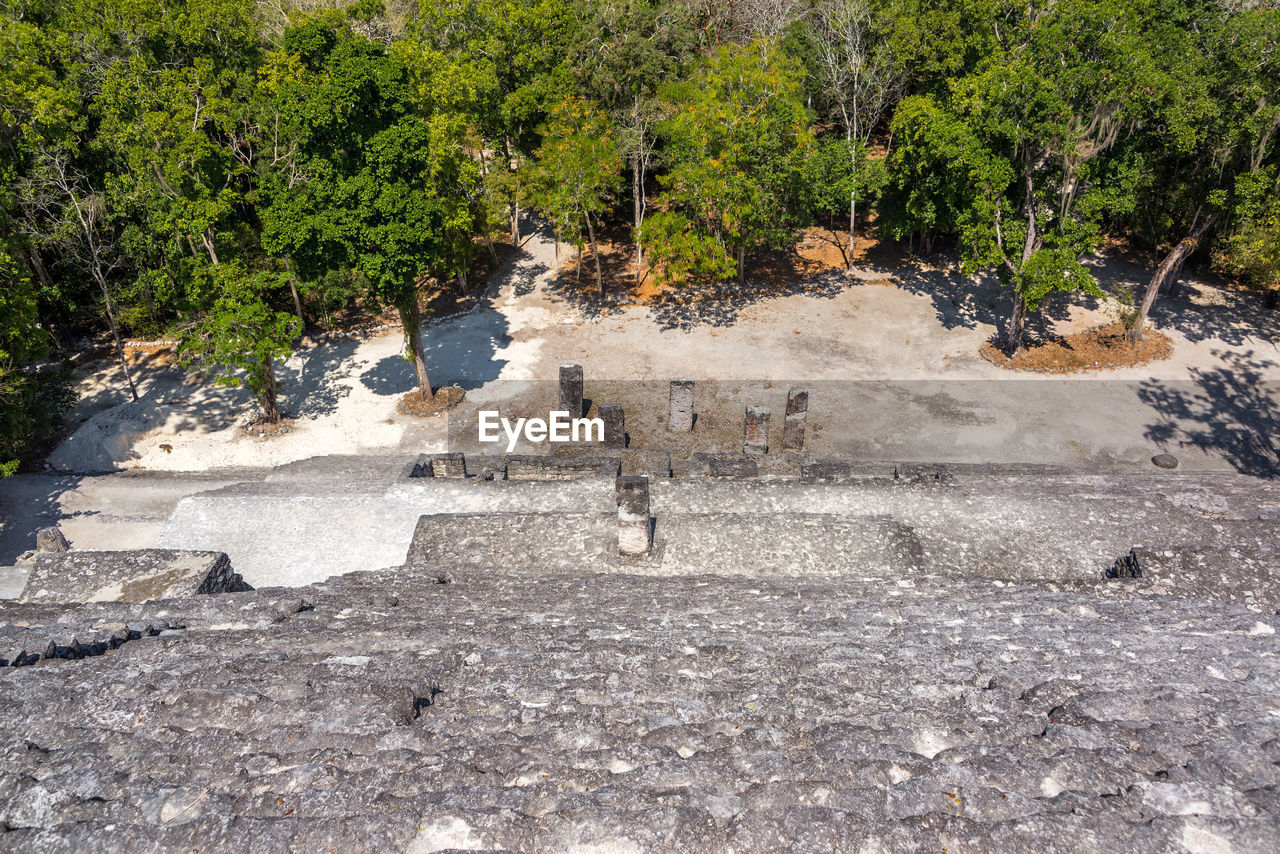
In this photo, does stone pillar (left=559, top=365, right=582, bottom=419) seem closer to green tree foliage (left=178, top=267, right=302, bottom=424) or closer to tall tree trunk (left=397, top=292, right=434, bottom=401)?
tall tree trunk (left=397, top=292, right=434, bottom=401)

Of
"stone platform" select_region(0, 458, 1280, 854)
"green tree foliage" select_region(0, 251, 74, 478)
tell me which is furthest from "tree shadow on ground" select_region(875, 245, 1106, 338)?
"green tree foliage" select_region(0, 251, 74, 478)

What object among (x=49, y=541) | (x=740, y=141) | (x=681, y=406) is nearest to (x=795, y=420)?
(x=681, y=406)

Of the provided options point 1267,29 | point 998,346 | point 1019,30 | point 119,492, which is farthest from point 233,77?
point 1267,29

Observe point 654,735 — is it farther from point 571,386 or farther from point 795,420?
point 571,386

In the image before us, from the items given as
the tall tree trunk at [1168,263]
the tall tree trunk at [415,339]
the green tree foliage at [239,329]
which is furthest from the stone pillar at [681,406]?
the tall tree trunk at [1168,263]

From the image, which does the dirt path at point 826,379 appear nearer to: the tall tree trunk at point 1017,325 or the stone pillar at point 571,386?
the tall tree trunk at point 1017,325

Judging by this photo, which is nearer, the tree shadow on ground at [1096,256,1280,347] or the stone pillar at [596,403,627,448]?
the stone pillar at [596,403,627,448]

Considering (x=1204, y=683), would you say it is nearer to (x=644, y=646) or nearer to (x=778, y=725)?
(x=778, y=725)
